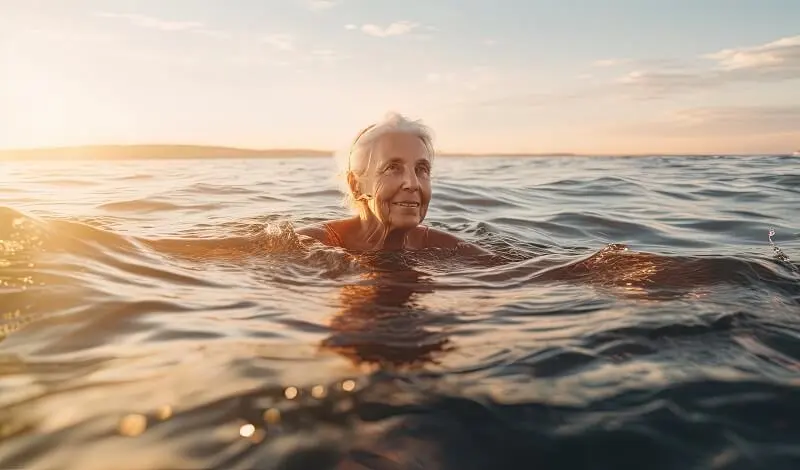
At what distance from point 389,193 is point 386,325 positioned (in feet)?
7.35

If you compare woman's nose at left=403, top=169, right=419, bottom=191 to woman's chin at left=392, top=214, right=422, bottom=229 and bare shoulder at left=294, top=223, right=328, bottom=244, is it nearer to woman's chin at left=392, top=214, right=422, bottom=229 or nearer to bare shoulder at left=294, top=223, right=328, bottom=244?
woman's chin at left=392, top=214, right=422, bottom=229

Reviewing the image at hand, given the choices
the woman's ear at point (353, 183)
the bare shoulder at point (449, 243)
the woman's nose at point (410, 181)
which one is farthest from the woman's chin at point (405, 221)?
the bare shoulder at point (449, 243)

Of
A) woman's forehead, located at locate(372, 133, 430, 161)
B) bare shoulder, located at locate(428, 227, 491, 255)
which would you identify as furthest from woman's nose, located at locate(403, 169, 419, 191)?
bare shoulder, located at locate(428, 227, 491, 255)

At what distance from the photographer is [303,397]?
7.52 feet

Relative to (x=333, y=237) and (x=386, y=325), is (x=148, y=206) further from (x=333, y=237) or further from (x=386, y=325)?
(x=386, y=325)

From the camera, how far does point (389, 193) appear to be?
5.31m

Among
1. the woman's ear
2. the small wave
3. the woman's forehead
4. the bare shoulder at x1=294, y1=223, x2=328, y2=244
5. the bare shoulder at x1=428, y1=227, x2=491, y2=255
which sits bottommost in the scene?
the small wave

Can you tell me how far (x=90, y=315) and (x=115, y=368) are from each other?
0.79 meters

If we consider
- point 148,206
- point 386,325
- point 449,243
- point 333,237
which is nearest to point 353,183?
point 333,237

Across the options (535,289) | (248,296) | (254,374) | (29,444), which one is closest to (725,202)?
(535,289)

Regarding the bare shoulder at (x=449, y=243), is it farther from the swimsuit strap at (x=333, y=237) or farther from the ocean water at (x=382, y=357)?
the swimsuit strap at (x=333, y=237)

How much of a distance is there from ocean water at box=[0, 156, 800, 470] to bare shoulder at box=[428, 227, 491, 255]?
13.8 inches

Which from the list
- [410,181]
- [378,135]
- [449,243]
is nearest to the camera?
[410,181]

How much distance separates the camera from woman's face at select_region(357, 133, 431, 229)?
5.28 metres
